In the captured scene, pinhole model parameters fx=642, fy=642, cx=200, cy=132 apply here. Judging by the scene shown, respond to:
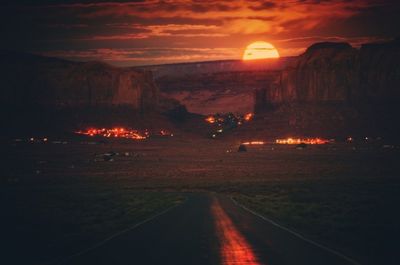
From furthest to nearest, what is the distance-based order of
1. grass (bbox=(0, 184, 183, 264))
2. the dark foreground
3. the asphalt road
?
1. grass (bbox=(0, 184, 183, 264))
2. the dark foreground
3. the asphalt road

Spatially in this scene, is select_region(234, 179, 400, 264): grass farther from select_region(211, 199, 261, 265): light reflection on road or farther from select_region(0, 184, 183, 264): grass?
select_region(0, 184, 183, 264): grass

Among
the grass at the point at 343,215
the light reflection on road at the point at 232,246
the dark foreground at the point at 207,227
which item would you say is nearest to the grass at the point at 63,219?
the dark foreground at the point at 207,227

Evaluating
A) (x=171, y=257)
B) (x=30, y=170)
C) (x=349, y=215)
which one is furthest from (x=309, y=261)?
(x=30, y=170)

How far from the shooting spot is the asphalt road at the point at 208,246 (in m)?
19.0

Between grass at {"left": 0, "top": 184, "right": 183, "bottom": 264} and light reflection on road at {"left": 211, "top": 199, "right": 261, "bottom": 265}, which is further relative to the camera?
grass at {"left": 0, "top": 184, "right": 183, "bottom": 264}

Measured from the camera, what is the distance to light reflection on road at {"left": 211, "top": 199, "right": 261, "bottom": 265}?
18788 millimetres

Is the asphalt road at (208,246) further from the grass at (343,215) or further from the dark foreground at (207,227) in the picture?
the grass at (343,215)

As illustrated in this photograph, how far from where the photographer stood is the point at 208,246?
2181cm

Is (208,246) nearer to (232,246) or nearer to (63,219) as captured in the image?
(232,246)

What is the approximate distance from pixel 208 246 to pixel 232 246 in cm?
81

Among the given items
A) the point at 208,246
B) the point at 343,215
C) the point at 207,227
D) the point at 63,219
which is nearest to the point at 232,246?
the point at 208,246

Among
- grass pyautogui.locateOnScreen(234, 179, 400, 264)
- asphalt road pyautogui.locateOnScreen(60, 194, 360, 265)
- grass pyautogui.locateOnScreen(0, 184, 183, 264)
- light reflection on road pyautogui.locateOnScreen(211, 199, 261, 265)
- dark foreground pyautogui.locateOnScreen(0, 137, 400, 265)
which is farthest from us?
grass pyautogui.locateOnScreen(0, 184, 183, 264)

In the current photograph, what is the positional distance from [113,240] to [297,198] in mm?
24960

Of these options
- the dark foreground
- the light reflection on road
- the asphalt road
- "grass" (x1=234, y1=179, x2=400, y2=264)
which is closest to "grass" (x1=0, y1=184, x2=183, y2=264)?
the dark foreground
